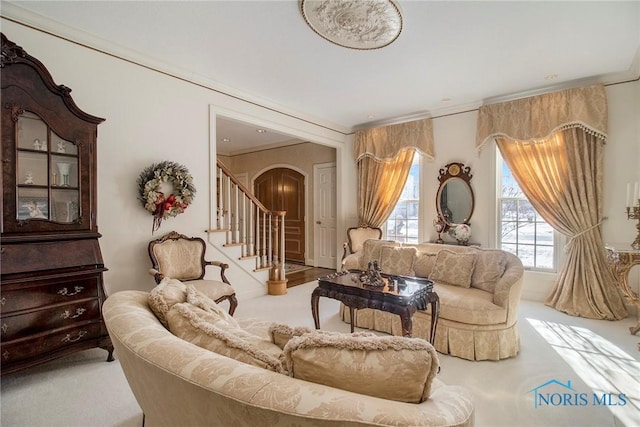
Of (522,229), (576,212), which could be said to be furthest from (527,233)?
(576,212)

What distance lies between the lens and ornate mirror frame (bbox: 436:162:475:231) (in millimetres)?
4578

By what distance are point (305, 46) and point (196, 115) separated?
160cm

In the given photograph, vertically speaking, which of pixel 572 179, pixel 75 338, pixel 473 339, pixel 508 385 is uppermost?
pixel 572 179

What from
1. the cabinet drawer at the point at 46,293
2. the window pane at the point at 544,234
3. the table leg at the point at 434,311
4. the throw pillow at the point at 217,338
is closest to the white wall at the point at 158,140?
the window pane at the point at 544,234

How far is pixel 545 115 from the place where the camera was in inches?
153

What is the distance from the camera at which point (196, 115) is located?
360 cm

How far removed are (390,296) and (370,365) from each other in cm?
153

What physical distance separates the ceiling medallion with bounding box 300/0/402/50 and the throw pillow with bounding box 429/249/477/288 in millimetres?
2240

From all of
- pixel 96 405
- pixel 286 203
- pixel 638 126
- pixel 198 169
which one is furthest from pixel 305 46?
pixel 286 203

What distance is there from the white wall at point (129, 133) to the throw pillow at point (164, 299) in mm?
1901

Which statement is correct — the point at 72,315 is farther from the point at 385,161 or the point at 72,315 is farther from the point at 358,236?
the point at 385,161

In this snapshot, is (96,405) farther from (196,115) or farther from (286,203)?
(286,203)

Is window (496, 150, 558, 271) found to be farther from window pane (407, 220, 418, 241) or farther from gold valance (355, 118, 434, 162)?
window pane (407, 220, 418, 241)

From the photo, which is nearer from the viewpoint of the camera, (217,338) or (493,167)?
(217,338)
